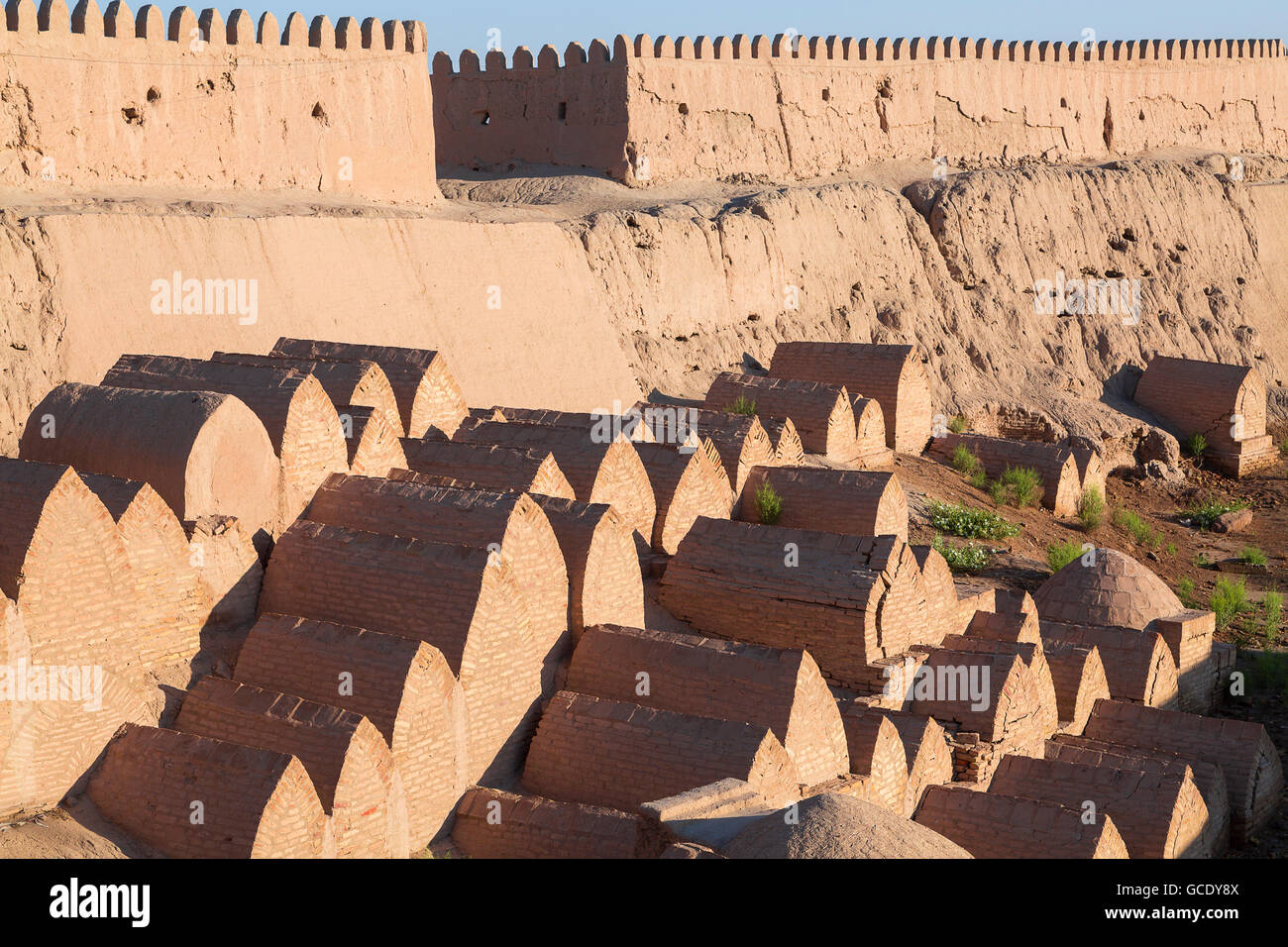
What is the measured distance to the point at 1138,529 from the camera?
1586 cm

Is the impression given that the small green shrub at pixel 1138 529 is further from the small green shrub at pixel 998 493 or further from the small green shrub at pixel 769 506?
the small green shrub at pixel 769 506

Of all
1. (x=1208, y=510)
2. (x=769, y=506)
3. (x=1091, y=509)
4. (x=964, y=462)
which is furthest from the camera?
(x=1208, y=510)

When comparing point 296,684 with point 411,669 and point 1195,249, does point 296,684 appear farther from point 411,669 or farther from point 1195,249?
point 1195,249

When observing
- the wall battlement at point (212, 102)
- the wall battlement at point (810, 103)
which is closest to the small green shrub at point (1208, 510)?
the wall battlement at point (810, 103)

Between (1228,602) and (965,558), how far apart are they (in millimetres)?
2415

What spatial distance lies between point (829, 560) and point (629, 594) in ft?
4.45

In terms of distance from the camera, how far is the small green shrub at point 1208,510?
16922 mm

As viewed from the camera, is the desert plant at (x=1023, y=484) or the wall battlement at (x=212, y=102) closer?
the wall battlement at (x=212, y=102)

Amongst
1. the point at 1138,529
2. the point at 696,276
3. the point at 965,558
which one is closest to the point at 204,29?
the point at 696,276

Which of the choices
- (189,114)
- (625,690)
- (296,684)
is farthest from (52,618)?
(189,114)

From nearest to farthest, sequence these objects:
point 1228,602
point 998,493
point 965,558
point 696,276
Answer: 1. point 965,558
2. point 1228,602
3. point 998,493
4. point 696,276

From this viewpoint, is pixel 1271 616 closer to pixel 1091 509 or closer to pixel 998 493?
pixel 1091 509

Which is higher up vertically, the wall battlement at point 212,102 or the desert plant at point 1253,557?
the wall battlement at point 212,102

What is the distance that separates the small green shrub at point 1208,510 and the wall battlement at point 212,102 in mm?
9024
